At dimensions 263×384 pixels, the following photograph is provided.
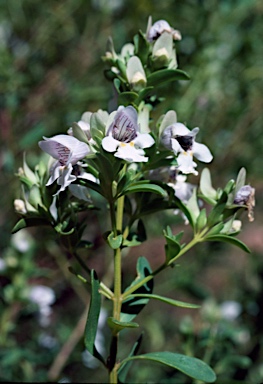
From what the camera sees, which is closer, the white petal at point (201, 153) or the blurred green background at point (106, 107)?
the white petal at point (201, 153)

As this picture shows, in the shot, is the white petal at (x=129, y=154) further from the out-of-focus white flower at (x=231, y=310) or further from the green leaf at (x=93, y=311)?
the out-of-focus white flower at (x=231, y=310)

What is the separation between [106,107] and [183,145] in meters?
0.96

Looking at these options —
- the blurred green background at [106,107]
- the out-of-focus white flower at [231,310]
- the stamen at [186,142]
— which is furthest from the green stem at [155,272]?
the out-of-focus white flower at [231,310]

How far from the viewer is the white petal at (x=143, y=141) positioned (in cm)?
61

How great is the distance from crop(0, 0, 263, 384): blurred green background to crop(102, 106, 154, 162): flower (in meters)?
0.58

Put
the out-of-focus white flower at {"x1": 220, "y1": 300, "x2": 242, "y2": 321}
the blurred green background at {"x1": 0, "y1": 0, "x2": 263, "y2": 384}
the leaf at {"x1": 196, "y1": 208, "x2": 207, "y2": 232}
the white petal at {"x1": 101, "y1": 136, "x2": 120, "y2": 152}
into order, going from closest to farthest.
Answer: the white petal at {"x1": 101, "y1": 136, "x2": 120, "y2": 152}
the leaf at {"x1": 196, "y1": 208, "x2": 207, "y2": 232}
the blurred green background at {"x1": 0, "y1": 0, "x2": 263, "y2": 384}
the out-of-focus white flower at {"x1": 220, "y1": 300, "x2": 242, "y2": 321}

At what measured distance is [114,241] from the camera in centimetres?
62

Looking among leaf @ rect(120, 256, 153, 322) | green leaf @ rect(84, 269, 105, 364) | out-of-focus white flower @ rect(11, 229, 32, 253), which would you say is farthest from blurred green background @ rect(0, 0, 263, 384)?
green leaf @ rect(84, 269, 105, 364)

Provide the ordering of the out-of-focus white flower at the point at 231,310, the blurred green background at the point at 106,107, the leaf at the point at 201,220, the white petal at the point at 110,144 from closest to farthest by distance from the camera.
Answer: the white petal at the point at 110,144, the leaf at the point at 201,220, the blurred green background at the point at 106,107, the out-of-focus white flower at the point at 231,310

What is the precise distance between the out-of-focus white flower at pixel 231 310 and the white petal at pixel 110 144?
951mm

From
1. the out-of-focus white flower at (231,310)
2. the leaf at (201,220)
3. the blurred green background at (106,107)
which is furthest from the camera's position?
the out-of-focus white flower at (231,310)

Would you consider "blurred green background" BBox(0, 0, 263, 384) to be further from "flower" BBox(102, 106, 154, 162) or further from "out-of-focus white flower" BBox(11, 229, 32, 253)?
"flower" BBox(102, 106, 154, 162)

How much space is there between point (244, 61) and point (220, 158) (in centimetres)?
28

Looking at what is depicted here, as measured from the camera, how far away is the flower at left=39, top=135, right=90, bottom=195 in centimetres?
58
